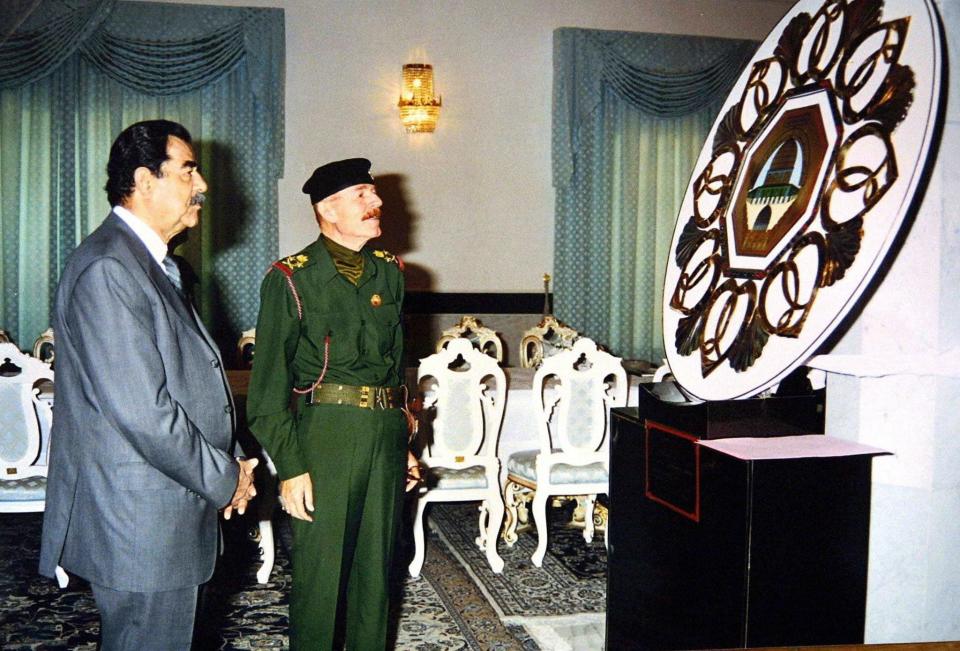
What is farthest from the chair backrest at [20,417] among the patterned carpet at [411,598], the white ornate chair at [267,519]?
the white ornate chair at [267,519]

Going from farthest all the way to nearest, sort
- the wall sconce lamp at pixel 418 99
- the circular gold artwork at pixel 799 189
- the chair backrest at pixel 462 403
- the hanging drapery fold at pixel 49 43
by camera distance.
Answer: the wall sconce lamp at pixel 418 99 → the hanging drapery fold at pixel 49 43 → the chair backrest at pixel 462 403 → the circular gold artwork at pixel 799 189

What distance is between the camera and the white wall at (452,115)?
595cm

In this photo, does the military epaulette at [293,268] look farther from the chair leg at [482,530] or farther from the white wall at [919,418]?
the chair leg at [482,530]

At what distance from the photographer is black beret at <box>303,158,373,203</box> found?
7.48ft

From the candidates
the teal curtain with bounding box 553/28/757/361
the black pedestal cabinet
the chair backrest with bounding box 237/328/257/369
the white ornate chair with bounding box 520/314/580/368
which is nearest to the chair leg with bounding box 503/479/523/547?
the white ornate chair with bounding box 520/314/580/368

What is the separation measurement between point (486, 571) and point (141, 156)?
246 centimetres

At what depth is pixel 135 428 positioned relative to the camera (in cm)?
156

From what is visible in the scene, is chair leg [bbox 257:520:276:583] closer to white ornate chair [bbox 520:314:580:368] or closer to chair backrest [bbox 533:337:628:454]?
chair backrest [bbox 533:337:628:454]

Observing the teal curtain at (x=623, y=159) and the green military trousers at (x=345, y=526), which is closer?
the green military trousers at (x=345, y=526)

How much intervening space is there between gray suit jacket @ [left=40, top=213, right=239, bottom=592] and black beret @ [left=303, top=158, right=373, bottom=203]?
679mm

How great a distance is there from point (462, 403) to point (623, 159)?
335 cm

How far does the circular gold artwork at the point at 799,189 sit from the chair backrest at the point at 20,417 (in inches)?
97.9

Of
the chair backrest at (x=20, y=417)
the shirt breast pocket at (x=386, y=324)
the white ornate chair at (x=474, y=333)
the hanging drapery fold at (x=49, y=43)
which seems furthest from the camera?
the hanging drapery fold at (x=49, y=43)

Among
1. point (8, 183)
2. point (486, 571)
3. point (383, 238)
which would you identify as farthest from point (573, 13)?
point (486, 571)
